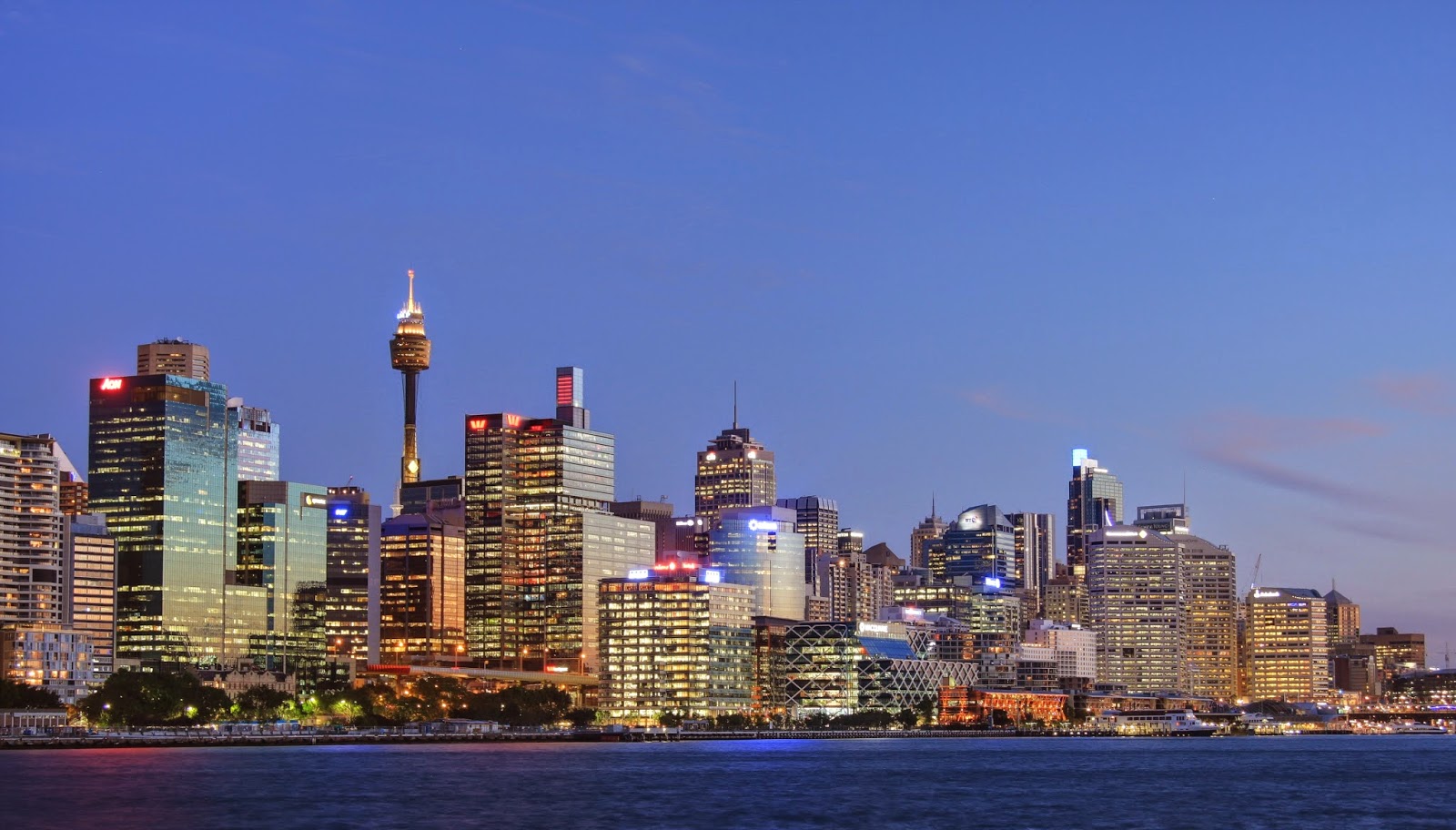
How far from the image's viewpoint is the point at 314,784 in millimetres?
159000

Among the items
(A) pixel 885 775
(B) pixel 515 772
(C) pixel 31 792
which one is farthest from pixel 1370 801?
(C) pixel 31 792

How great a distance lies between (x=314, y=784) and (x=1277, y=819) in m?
68.2

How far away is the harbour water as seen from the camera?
420 ft

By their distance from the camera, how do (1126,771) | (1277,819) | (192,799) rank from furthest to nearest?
1. (1126,771)
2. (192,799)
3. (1277,819)

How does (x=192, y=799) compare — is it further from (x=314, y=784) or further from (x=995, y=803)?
(x=995, y=803)

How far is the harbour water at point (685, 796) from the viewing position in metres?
128

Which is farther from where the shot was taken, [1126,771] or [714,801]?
[1126,771]

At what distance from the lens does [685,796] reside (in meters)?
149

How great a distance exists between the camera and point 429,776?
170m

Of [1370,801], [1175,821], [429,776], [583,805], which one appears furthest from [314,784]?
[1370,801]

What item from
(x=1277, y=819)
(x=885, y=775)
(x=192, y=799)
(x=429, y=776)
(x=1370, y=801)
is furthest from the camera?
(x=885, y=775)

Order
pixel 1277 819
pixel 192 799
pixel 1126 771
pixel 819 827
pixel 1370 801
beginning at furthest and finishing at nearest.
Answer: pixel 1126 771 → pixel 1370 801 → pixel 192 799 → pixel 1277 819 → pixel 819 827

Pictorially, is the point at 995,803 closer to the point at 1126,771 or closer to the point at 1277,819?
the point at 1277,819

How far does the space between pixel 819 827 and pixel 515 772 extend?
58608 mm
